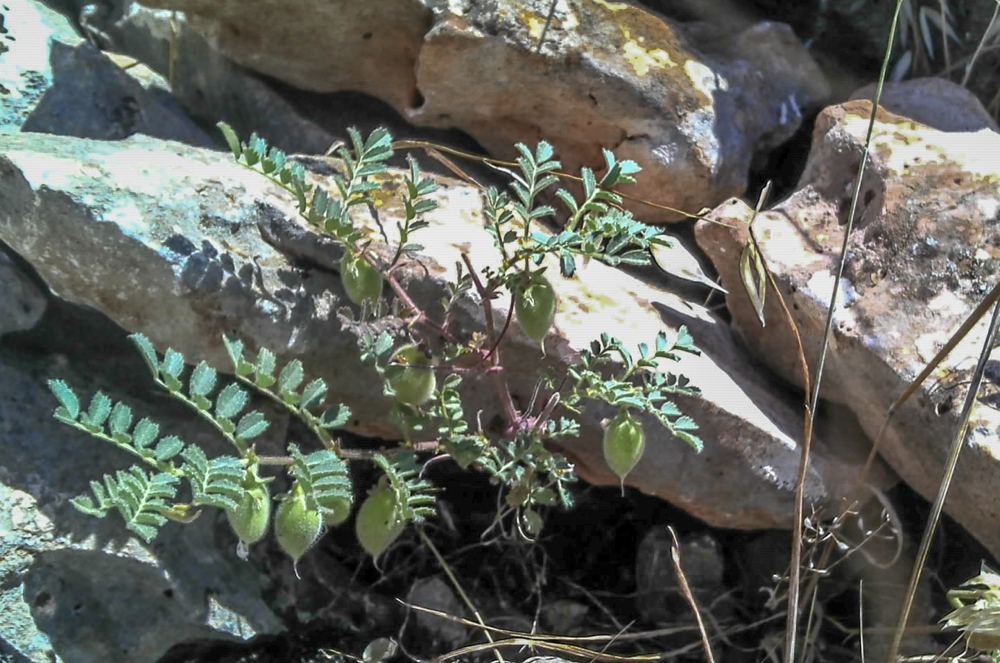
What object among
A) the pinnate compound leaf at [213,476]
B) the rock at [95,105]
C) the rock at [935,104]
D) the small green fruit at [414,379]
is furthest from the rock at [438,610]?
the rock at [935,104]

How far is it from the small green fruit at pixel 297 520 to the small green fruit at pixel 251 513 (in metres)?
0.03

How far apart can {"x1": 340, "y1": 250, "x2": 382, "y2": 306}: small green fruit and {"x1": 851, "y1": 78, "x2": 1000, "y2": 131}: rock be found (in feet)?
4.47

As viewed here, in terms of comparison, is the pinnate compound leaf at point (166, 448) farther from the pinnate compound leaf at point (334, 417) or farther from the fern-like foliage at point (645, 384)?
the fern-like foliage at point (645, 384)

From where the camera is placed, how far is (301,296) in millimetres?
1717

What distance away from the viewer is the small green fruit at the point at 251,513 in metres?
1.37

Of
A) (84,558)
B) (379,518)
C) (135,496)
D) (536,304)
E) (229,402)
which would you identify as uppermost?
(536,304)

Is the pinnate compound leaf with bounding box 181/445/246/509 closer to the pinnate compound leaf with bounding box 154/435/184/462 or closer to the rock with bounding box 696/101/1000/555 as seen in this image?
the pinnate compound leaf with bounding box 154/435/184/462

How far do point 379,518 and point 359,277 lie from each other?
1.39 ft

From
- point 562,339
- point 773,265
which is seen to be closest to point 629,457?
point 562,339

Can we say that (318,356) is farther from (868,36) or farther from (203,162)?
(868,36)

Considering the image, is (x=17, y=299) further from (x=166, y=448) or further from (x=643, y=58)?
(x=643, y=58)

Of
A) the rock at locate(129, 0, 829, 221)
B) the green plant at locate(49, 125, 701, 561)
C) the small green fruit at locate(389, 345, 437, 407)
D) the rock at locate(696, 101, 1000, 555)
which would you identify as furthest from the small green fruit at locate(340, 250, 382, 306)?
the rock at locate(696, 101, 1000, 555)

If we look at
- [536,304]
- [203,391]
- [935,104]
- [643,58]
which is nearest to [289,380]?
[203,391]

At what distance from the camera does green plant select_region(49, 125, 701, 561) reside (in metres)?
1.32
